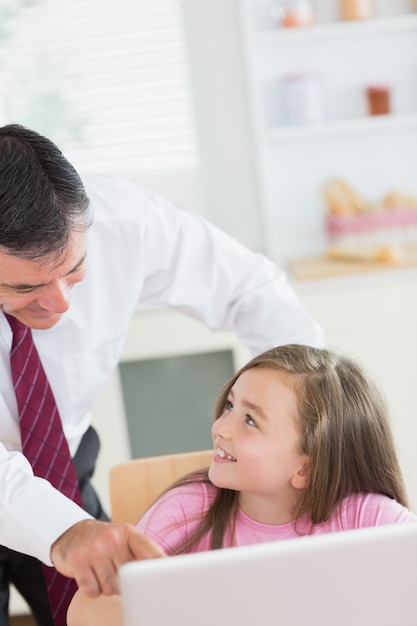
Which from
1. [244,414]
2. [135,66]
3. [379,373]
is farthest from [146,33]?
[244,414]

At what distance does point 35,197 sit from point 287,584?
25.8 inches

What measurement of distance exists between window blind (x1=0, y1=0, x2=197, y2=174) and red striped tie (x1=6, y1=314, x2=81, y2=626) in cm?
180

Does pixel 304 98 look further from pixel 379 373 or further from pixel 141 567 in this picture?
pixel 141 567

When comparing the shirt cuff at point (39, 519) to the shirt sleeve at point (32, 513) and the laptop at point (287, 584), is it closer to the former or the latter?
the shirt sleeve at point (32, 513)

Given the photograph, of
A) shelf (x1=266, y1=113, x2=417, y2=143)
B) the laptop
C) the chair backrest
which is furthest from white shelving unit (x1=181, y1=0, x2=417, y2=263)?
the laptop

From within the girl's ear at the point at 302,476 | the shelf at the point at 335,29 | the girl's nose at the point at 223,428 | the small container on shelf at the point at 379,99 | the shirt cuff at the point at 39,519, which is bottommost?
the girl's ear at the point at 302,476

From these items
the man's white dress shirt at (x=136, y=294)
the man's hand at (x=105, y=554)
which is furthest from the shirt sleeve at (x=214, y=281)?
the man's hand at (x=105, y=554)

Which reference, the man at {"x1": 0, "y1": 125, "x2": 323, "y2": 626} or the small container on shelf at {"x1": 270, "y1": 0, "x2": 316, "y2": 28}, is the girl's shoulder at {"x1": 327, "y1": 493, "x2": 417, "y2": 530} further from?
the small container on shelf at {"x1": 270, "y1": 0, "x2": 316, "y2": 28}

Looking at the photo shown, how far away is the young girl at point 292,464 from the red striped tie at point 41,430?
0.56 feet

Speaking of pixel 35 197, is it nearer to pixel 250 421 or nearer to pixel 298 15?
pixel 250 421

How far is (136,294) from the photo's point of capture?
164cm

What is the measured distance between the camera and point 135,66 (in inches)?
122

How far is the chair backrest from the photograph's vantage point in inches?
59.2

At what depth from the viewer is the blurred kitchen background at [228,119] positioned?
9.70 feet
